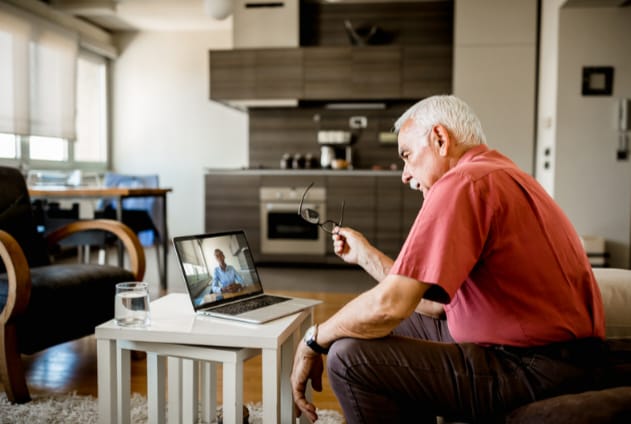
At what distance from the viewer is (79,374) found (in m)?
2.41

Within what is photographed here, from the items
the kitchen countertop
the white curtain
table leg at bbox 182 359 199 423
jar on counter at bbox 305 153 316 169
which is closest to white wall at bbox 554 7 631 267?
the kitchen countertop

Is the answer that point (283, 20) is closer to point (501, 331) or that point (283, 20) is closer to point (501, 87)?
point (501, 87)

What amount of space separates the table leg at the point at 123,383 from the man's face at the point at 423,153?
91cm

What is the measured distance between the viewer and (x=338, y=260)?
5.45m

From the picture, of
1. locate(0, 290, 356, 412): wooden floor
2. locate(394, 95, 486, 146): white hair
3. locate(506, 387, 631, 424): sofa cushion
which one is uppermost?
locate(394, 95, 486, 146): white hair

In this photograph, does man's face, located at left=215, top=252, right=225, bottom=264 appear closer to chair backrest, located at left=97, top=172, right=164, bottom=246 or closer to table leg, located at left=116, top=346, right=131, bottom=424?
table leg, located at left=116, top=346, right=131, bottom=424

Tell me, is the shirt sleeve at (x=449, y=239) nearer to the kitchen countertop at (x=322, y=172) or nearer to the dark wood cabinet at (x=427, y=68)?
the kitchen countertop at (x=322, y=172)

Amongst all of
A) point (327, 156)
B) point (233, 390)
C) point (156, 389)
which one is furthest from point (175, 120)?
point (233, 390)

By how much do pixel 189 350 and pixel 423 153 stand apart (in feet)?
2.52

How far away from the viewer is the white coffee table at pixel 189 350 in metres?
1.35

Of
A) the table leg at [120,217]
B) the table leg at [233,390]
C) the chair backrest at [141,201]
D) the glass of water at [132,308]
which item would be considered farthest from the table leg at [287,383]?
the chair backrest at [141,201]

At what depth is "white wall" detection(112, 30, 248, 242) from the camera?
7.02 metres

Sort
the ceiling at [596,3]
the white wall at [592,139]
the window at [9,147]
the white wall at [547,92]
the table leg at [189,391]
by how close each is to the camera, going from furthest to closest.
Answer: the window at [9,147], the white wall at [547,92], the white wall at [592,139], the ceiling at [596,3], the table leg at [189,391]

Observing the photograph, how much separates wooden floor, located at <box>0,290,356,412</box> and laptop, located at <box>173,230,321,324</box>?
644 millimetres
